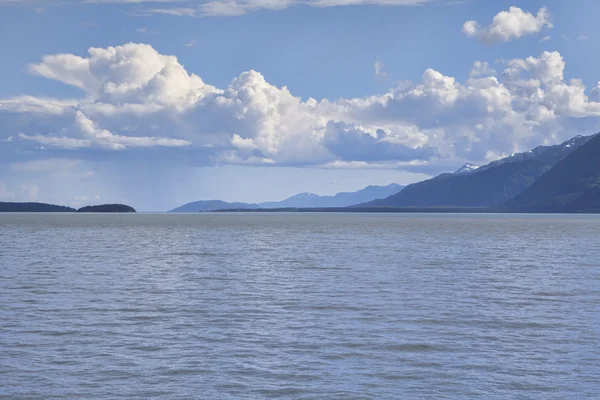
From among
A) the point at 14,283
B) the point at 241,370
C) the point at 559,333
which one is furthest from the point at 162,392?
the point at 14,283

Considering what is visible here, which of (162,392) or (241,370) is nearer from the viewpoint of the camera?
(162,392)

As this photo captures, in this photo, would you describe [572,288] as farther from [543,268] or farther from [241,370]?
[241,370]

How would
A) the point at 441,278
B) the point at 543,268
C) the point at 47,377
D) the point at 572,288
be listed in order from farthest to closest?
1. the point at 543,268
2. the point at 441,278
3. the point at 572,288
4. the point at 47,377

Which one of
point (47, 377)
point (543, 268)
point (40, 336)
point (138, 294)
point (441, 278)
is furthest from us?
point (543, 268)

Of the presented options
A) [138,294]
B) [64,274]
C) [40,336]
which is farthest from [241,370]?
[64,274]

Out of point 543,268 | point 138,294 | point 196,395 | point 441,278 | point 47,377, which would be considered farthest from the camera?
point 543,268

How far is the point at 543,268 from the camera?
82.8 meters

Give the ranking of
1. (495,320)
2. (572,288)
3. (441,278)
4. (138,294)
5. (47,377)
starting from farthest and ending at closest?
1. (441,278)
2. (572,288)
3. (138,294)
4. (495,320)
5. (47,377)

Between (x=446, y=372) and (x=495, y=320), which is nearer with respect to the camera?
(x=446, y=372)

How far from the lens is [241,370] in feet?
102

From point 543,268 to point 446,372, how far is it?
56.7 m

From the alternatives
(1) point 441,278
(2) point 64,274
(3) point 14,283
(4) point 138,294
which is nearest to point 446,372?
(4) point 138,294

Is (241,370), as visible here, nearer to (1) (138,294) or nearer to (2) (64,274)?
(1) (138,294)

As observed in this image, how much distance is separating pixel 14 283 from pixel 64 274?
355 inches
